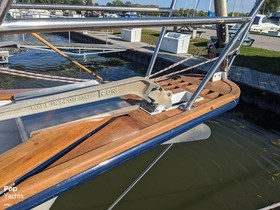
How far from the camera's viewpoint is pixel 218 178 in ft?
14.1

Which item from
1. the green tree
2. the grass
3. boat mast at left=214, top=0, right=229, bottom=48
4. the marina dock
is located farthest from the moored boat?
the green tree

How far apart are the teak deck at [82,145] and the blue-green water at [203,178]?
168 cm

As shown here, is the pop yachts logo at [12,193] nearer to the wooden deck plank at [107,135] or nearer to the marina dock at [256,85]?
the wooden deck plank at [107,135]

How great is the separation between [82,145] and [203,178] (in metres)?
2.87

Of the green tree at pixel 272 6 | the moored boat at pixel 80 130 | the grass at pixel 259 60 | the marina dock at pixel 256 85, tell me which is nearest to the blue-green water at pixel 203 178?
the marina dock at pixel 256 85

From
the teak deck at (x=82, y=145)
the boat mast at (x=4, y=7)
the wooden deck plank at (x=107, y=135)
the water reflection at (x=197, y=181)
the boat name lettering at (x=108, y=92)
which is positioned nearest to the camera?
the boat mast at (x=4, y=7)

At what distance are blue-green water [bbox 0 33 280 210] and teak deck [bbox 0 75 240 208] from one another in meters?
1.68

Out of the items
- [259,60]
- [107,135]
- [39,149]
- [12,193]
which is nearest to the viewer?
[12,193]

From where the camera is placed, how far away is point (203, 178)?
4.27 m

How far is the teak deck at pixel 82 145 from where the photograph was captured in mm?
1574

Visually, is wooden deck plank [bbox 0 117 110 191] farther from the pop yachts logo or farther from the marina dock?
the marina dock

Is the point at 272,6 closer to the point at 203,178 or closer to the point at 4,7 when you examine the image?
the point at 203,178

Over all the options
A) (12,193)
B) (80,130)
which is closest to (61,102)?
(80,130)

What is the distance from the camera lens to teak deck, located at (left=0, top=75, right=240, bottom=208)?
1.57 m
